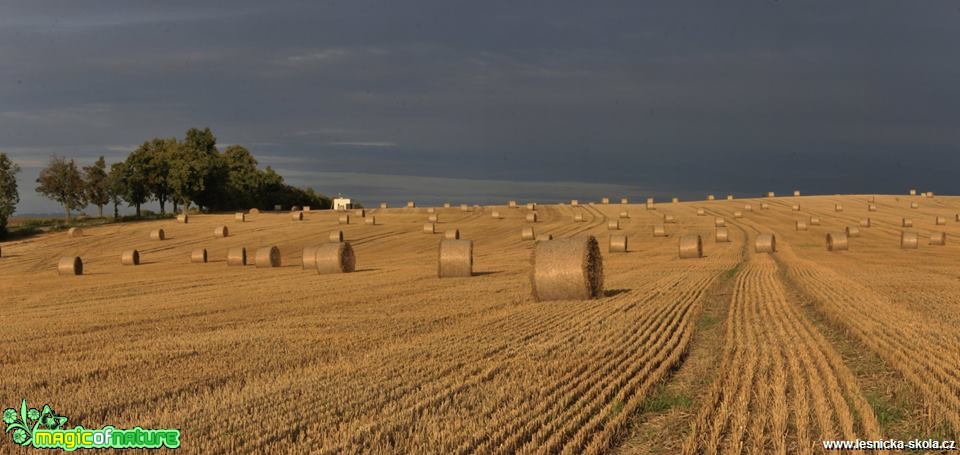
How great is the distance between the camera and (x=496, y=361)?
982 cm

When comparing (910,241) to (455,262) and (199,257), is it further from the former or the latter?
(199,257)

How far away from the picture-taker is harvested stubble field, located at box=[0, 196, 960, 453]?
6980 mm

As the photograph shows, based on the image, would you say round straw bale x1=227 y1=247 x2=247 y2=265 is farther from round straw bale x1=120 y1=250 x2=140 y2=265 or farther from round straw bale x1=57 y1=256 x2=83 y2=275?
round straw bale x1=57 y1=256 x2=83 y2=275

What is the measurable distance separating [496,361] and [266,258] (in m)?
24.3

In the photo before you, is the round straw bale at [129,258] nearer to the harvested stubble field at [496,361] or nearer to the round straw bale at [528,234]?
the harvested stubble field at [496,361]

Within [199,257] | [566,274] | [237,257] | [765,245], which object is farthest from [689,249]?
[199,257]

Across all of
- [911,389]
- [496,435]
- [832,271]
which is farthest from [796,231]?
[496,435]

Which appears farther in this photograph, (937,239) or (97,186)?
(97,186)

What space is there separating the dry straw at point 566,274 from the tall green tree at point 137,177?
220 feet

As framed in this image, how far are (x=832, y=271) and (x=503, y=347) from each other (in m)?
17.6

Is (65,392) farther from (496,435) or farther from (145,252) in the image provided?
(145,252)

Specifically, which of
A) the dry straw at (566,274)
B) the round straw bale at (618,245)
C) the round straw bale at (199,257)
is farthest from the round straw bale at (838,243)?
the round straw bale at (199,257)

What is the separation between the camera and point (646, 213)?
66875mm

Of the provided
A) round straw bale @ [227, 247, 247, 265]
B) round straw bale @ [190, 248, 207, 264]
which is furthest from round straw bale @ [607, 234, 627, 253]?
round straw bale @ [190, 248, 207, 264]
